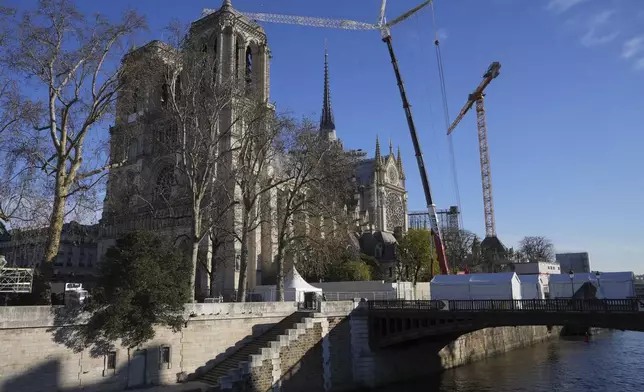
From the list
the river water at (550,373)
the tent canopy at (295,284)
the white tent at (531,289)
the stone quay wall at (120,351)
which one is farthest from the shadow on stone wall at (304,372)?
the white tent at (531,289)

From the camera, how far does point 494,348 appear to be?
41469mm

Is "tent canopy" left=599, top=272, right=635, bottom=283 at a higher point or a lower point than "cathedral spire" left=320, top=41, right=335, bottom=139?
lower

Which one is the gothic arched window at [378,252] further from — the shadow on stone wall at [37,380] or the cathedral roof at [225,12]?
the shadow on stone wall at [37,380]

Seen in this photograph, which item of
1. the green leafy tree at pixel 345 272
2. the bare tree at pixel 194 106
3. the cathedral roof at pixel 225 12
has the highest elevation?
the cathedral roof at pixel 225 12

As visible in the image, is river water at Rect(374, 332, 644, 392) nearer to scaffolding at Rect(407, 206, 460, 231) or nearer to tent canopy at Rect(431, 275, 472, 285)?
tent canopy at Rect(431, 275, 472, 285)

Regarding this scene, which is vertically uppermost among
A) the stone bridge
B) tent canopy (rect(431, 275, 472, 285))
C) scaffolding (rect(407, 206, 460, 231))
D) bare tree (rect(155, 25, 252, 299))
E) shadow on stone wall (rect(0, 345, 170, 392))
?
scaffolding (rect(407, 206, 460, 231))

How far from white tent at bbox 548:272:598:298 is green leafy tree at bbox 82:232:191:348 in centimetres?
2399

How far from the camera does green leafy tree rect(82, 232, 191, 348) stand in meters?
21.6

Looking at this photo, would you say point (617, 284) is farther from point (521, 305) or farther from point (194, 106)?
point (194, 106)

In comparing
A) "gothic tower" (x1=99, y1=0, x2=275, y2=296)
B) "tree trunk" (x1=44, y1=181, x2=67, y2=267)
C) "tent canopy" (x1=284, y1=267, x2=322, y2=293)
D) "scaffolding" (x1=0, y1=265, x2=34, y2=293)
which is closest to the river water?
"tent canopy" (x1=284, y1=267, x2=322, y2=293)

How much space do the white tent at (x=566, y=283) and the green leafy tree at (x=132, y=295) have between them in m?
24.0

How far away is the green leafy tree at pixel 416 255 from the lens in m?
64.6

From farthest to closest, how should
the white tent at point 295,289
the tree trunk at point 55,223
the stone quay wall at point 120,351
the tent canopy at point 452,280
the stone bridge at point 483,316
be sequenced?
the white tent at point 295,289, the tent canopy at point 452,280, the tree trunk at point 55,223, the stone bridge at point 483,316, the stone quay wall at point 120,351

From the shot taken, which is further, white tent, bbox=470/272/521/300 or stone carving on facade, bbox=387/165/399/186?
stone carving on facade, bbox=387/165/399/186
